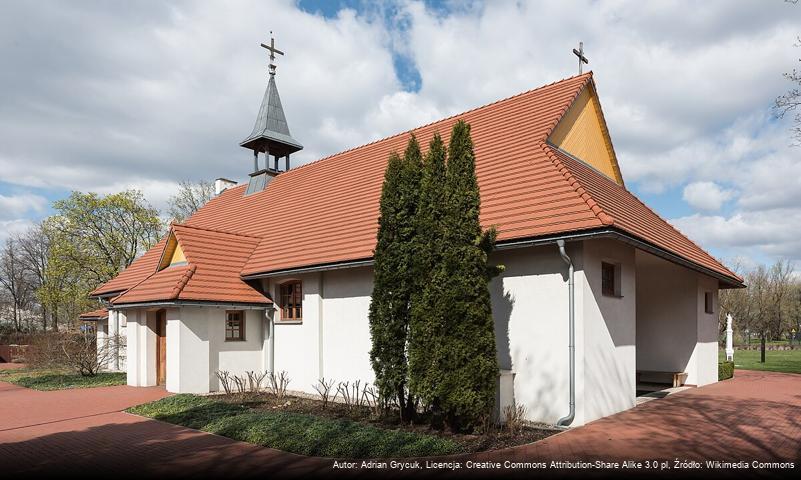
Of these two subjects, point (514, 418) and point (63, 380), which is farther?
point (63, 380)

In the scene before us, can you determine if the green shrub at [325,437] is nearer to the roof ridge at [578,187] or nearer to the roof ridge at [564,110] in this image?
the roof ridge at [578,187]

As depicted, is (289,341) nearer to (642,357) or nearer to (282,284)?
(282,284)

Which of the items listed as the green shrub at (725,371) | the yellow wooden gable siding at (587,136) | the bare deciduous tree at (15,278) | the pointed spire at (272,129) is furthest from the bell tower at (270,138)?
the bare deciduous tree at (15,278)

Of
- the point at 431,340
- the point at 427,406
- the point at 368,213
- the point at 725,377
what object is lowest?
the point at 725,377

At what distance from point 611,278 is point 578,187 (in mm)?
2077

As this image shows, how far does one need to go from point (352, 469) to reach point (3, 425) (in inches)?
314

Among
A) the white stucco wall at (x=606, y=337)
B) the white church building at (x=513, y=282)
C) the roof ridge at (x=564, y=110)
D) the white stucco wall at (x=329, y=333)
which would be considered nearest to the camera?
the white stucco wall at (x=606, y=337)

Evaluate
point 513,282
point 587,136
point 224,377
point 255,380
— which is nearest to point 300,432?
point 513,282

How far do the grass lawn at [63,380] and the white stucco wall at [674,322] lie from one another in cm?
1559

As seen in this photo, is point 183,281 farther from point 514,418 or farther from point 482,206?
point 514,418

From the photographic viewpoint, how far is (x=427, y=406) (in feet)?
30.8

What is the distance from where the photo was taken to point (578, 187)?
34.3 ft

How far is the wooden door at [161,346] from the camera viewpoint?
16.6 m

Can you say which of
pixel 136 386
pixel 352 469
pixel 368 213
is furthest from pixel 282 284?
pixel 352 469
